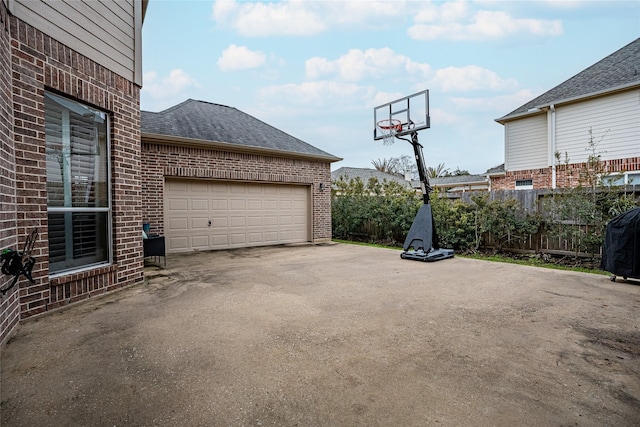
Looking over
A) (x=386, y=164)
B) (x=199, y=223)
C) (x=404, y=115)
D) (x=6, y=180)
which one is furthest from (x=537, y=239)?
(x=386, y=164)

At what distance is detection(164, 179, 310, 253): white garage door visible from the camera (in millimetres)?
8227

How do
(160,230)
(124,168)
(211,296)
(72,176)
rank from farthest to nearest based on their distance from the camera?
1. (160,230)
2. (124,168)
3. (211,296)
4. (72,176)

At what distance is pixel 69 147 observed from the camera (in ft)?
12.9

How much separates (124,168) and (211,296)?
230 cm

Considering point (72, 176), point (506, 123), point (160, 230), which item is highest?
point (506, 123)

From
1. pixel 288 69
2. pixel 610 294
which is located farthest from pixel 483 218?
pixel 288 69

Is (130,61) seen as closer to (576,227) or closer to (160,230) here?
(160,230)

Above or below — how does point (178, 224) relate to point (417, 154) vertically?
below

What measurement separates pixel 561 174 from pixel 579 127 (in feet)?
5.25

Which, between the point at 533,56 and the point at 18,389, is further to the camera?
the point at 533,56

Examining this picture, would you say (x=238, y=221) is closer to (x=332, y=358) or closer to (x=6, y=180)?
(x=6, y=180)

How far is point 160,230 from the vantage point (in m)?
7.75

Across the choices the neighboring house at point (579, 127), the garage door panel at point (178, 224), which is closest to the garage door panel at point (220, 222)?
the garage door panel at point (178, 224)

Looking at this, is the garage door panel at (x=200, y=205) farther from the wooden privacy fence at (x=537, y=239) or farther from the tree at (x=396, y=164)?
the tree at (x=396, y=164)
